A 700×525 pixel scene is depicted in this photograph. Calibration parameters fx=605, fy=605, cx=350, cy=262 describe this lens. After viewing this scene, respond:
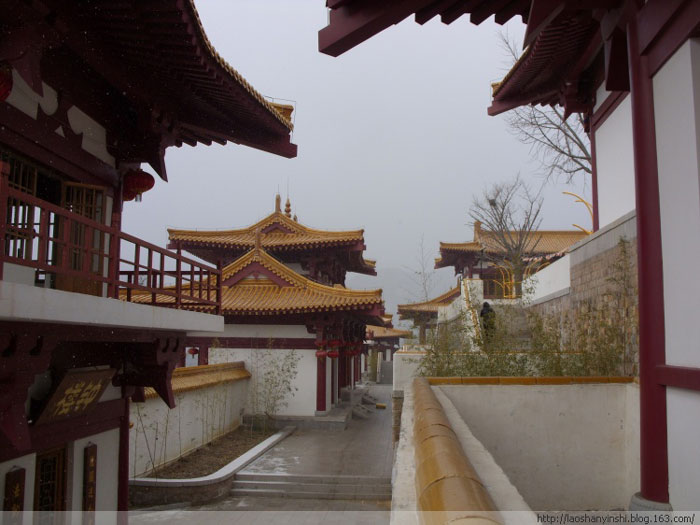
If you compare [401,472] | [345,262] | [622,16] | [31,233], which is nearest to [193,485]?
[31,233]

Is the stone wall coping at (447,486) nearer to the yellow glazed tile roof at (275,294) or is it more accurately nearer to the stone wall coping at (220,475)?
the stone wall coping at (220,475)

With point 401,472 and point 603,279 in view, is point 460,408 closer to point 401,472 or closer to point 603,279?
point 603,279

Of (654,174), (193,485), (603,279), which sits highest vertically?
(654,174)

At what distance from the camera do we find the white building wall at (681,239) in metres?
3.70

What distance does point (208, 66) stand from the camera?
5.63 meters

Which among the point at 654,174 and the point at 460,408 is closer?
the point at 654,174

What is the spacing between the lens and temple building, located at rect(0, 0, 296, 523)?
423cm

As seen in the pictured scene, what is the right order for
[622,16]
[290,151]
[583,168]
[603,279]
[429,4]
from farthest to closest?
[583,168]
[290,151]
[603,279]
[429,4]
[622,16]

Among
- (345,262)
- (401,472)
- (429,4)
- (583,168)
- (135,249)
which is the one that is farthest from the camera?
(345,262)

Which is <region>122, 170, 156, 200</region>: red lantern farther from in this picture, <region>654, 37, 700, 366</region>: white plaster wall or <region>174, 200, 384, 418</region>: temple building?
<region>174, 200, 384, 418</region>: temple building

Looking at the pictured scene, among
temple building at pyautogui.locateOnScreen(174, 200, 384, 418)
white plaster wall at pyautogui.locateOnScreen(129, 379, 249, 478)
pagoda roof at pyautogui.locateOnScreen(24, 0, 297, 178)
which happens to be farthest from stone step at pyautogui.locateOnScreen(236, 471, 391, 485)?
pagoda roof at pyautogui.locateOnScreen(24, 0, 297, 178)

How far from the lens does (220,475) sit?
1040 cm

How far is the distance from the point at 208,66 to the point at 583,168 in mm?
14250

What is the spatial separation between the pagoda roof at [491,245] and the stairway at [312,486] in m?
16.1
